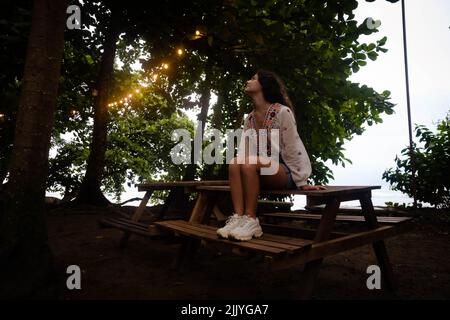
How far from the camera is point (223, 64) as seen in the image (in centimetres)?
728

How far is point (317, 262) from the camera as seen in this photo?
2.41 meters

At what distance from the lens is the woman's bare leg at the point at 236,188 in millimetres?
2779

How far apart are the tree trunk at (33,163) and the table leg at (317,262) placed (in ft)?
7.70

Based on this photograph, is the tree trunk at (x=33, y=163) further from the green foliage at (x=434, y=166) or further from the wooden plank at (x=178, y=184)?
the green foliage at (x=434, y=166)

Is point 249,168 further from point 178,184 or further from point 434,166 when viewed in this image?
point 434,166

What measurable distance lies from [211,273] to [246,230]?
129 cm

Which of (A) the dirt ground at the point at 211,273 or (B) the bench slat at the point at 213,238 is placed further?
(A) the dirt ground at the point at 211,273

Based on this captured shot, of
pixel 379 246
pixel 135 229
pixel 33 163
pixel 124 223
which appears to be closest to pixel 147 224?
pixel 124 223

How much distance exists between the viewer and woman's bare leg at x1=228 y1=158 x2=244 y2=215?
2.78 m

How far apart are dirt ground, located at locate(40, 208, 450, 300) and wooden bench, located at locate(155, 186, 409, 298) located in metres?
0.30

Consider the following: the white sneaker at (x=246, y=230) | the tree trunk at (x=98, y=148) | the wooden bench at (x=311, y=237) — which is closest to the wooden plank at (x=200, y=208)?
the wooden bench at (x=311, y=237)
